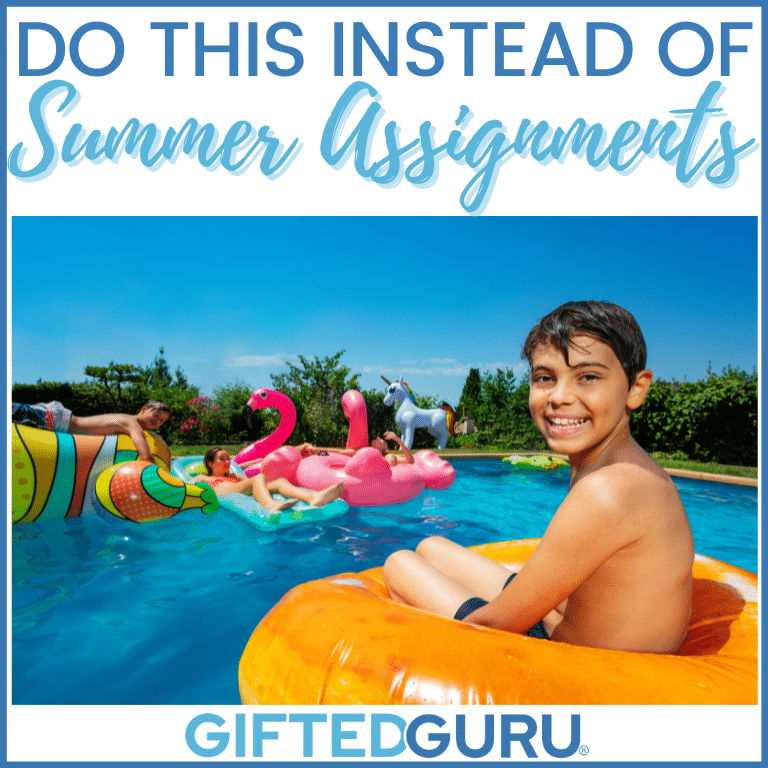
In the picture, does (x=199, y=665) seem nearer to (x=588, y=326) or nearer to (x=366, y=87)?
(x=588, y=326)

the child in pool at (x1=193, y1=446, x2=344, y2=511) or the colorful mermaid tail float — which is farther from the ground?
the colorful mermaid tail float

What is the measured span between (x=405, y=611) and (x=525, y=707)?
0.48 meters

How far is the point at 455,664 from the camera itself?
4.78 feet

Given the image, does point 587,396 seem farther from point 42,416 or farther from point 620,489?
point 42,416

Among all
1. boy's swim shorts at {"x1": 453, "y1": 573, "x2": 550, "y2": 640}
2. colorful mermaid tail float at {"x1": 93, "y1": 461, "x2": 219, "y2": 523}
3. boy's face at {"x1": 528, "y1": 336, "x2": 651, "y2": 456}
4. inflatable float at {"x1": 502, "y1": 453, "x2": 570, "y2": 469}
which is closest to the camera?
boy's face at {"x1": 528, "y1": 336, "x2": 651, "y2": 456}

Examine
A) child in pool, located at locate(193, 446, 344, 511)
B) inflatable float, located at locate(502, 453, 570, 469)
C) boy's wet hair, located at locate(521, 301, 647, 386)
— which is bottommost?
inflatable float, located at locate(502, 453, 570, 469)

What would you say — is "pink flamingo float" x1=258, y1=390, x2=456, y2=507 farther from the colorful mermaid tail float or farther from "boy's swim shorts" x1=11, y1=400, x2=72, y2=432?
"boy's swim shorts" x1=11, y1=400, x2=72, y2=432

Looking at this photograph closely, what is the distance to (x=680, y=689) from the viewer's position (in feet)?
4.56

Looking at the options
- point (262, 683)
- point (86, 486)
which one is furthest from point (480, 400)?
point (262, 683)

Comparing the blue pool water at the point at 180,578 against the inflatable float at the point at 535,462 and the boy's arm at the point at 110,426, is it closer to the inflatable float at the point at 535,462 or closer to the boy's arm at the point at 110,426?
the boy's arm at the point at 110,426

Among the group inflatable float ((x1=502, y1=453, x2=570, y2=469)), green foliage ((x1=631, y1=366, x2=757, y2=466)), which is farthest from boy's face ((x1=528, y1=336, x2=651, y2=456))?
green foliage ((x1=631, y1=366, x2=757, y2=466))

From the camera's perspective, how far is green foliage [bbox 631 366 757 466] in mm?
9547

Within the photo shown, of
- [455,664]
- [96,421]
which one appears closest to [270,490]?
[96,421]

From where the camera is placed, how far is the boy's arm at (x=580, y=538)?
4.32 feet
